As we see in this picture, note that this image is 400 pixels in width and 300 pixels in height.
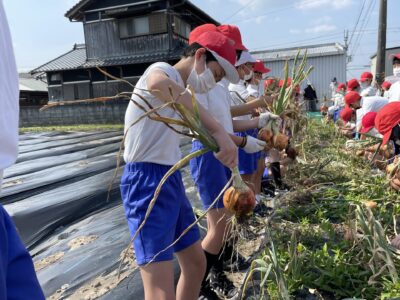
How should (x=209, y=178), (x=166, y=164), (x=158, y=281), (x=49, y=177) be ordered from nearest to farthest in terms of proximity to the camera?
(x=158, y=281)
(x=166, y=164)
(x=209, y=178)
(x=49, y=177)

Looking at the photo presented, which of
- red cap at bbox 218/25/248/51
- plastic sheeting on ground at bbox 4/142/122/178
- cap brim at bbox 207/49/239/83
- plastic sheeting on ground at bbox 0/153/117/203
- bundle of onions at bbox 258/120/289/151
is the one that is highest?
red cap at bbox 218/25/248/51

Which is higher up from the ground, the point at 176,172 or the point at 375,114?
the point at 375,114

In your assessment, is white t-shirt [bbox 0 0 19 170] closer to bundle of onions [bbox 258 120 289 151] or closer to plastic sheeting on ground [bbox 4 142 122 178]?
bundle of onions [bbox 258 120 289 151]

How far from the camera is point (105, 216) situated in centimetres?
340

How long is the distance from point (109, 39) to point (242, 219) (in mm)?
14992

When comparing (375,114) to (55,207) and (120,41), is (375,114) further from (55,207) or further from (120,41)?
(120,41)

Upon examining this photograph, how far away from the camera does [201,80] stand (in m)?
1.65

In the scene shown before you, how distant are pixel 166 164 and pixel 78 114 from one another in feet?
49.2

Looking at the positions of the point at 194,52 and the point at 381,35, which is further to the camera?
the point at 381,35

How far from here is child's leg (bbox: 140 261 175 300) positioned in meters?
1.35

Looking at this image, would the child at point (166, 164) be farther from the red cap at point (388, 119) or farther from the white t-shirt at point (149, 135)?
the red cap at point (388, 119)

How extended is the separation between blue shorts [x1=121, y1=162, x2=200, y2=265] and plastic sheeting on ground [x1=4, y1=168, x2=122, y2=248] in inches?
74.1

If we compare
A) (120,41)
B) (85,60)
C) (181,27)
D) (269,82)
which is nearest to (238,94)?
(269,82)

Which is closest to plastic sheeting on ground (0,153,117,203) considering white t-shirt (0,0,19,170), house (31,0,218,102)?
white t-shirt (0,0,19,170)
